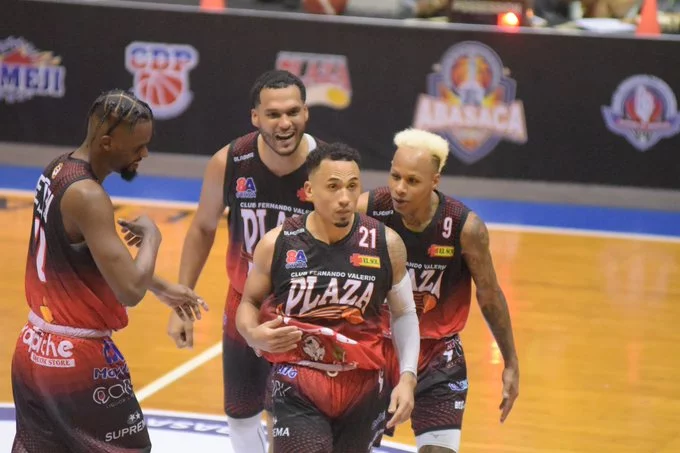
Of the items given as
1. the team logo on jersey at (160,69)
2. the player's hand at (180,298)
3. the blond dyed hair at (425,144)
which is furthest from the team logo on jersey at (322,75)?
the player's hand at (180,298)

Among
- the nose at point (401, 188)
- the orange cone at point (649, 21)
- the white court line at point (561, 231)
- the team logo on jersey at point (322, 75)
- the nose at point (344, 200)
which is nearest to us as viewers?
the nose at point (344, 200)

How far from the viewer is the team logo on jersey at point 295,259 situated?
5.84 meters

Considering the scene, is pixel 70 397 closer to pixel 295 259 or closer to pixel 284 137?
pixel 295 259

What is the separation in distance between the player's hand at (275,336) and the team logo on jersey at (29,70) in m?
10.5

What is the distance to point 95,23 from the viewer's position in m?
15.4

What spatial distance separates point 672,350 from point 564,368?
3.43 feet

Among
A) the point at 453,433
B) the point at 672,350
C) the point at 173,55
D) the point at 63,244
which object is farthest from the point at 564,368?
the point at 173,55

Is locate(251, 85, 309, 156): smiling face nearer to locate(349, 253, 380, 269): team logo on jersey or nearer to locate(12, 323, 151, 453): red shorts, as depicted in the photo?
locate(349, 253, 380, 269): team logo on jersey

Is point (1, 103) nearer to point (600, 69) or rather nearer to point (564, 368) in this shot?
point (600, 69)

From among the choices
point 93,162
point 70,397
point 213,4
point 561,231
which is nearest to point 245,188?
point 93,162

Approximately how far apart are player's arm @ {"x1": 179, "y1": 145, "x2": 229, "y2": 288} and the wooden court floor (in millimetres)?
1960

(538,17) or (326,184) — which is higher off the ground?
(538,17)

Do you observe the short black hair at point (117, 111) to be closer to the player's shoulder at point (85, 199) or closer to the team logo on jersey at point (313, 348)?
the player's shoulder at point (85, 199)

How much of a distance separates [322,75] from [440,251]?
866 cm
